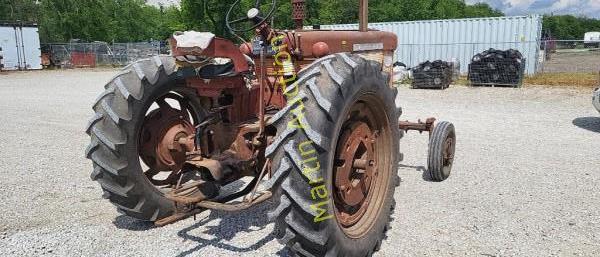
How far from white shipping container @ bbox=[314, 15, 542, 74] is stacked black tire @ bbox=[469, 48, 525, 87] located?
473cm

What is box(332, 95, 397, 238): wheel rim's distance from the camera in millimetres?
3795

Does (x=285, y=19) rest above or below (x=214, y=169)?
above

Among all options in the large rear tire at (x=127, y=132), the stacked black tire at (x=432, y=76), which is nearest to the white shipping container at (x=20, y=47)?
the stacked black tire at (x=432, y=76)

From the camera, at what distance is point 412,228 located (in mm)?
4660

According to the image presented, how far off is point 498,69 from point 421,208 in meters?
13.7

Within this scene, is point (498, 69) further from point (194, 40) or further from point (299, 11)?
point (194, 40)

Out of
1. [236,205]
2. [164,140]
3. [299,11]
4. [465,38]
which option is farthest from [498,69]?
[236,205]

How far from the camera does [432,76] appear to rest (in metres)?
17.8

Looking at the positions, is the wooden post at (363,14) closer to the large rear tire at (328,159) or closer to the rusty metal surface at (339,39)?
the rusty metal surface at (339,39)

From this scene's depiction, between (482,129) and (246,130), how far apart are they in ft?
22.5

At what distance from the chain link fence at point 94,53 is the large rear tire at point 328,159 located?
37.1 meters

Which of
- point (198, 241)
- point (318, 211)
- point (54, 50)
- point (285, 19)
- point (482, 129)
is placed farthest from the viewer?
point (54, 50)

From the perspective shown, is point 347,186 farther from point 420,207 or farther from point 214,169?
point 420,207

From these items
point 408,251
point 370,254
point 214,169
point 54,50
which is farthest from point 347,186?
point 54,50
